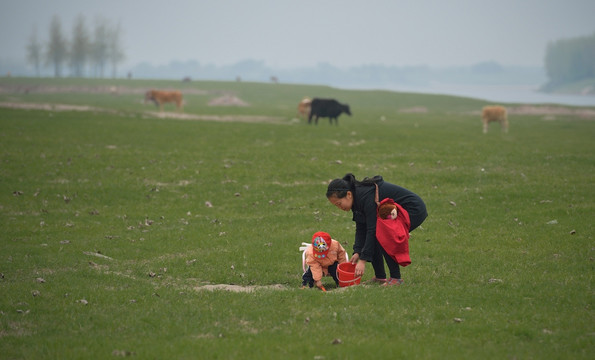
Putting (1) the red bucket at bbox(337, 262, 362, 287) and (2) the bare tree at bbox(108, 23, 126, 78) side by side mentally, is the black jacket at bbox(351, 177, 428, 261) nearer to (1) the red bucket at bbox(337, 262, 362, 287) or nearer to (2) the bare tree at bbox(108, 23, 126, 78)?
(1) the red bucket at bbox(337, 262, 362, 287)

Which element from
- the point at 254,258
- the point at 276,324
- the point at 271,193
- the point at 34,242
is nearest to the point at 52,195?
the point at 34,242

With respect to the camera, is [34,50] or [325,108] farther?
[34,50]

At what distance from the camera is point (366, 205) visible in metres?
10.4

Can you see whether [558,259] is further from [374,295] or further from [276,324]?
[276,324]

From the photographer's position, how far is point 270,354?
26.4ft

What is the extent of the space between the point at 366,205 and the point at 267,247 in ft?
18.1

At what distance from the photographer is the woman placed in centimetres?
1034

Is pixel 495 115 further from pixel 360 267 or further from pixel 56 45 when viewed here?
pixel 56 45

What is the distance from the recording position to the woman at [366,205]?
407 inches

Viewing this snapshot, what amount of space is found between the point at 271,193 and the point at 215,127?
61.6 ft

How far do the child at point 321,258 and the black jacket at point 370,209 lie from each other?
2.02ft

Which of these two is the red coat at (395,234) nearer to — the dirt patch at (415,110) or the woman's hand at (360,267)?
the woman's hand at (360,267)

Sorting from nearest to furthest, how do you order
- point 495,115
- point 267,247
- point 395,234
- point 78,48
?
point 395,234 < point 267,247 < point 495,115 < point 78,48

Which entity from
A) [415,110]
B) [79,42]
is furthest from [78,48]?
[415,110]
